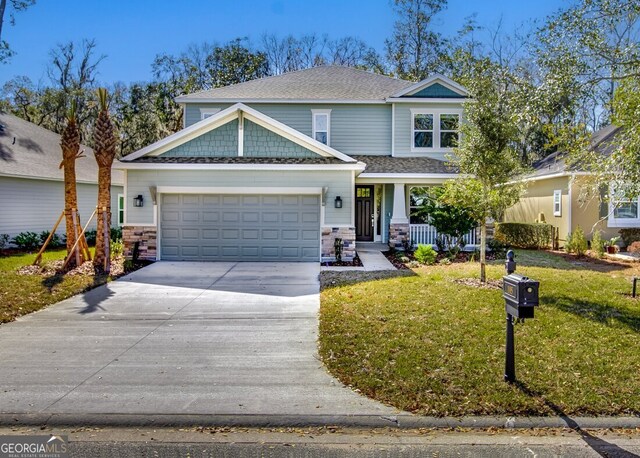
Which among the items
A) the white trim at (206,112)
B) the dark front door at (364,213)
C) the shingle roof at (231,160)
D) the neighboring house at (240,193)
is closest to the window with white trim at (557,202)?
the dark front door at (364,213)

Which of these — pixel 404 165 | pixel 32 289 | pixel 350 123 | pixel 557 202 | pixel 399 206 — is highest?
pixel 350 123

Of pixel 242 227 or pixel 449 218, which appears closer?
pixel 242 227

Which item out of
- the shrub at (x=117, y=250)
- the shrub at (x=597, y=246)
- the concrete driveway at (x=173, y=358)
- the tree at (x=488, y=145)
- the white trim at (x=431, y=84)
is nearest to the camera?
the concrete driveway at (x=173, y=358)

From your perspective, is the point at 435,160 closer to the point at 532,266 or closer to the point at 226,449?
the point at 532,266

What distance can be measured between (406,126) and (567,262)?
8.07 meters

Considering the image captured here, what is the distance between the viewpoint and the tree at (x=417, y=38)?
3170cm

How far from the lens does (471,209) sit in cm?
1098

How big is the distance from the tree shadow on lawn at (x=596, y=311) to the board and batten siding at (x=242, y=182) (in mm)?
6893

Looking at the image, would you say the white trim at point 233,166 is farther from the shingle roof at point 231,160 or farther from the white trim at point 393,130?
the white trim at point 393,130

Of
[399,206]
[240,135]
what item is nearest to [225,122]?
[240,135]

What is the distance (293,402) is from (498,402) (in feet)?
6.50

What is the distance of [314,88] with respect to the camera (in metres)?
20.3

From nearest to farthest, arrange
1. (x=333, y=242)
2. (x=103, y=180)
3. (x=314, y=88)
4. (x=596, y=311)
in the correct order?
(x=596, y=311)
(x=103, y=180)
(x=333, y=242)
(x=314, y=88)
